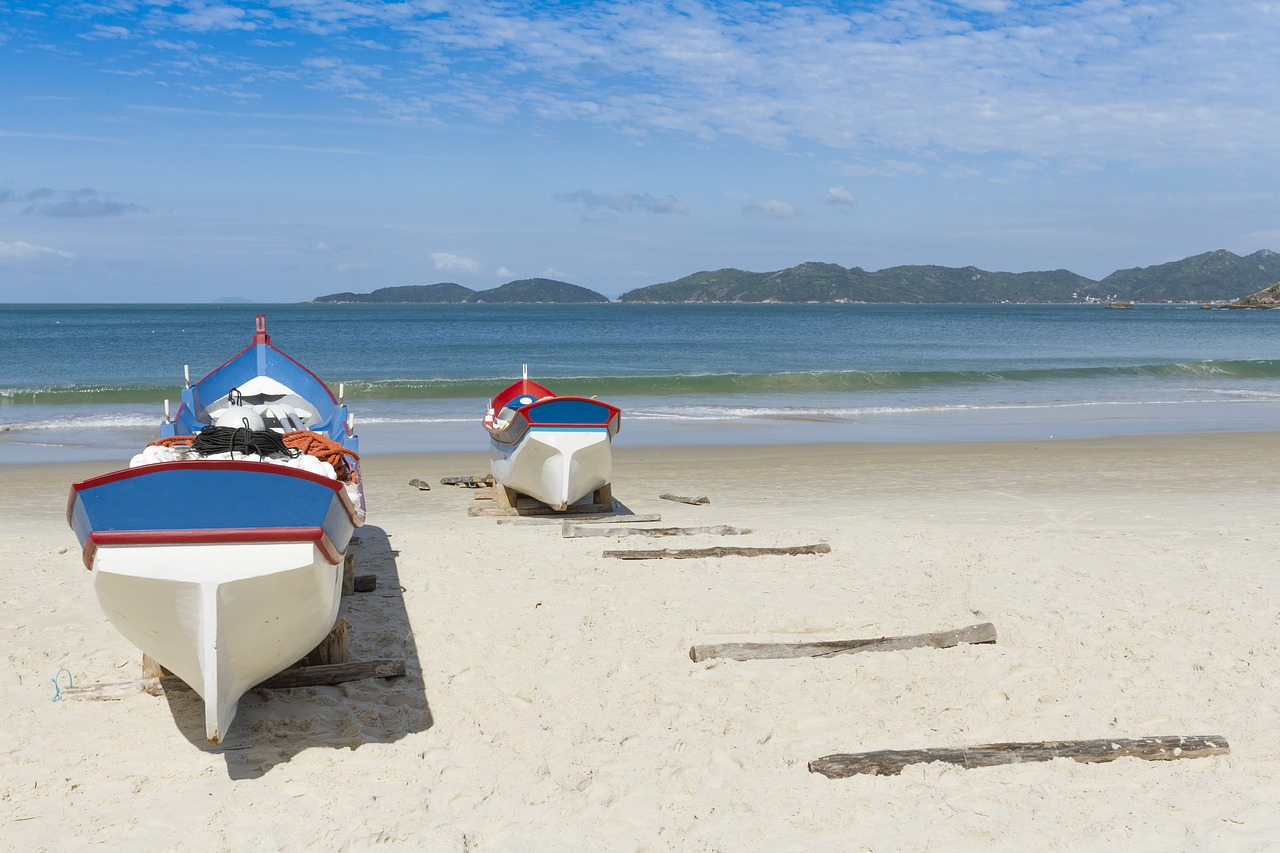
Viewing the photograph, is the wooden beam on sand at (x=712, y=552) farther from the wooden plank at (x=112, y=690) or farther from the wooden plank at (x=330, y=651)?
the wooden plank at (x=112, y=690)

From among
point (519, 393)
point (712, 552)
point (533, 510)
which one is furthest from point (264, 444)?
point (519, 393)

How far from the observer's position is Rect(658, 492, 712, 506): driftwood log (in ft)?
39.9

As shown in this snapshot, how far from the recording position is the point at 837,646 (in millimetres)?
6598

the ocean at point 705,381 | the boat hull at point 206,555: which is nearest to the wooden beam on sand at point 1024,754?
the boat hull at point 206,555

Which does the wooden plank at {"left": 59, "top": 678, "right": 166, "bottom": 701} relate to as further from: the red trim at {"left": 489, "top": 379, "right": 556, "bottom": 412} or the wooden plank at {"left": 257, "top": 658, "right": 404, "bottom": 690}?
the red trim at {"left": 489, "top": 379, "right": 556, "bottom": 412}

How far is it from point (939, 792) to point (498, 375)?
31.5 metres

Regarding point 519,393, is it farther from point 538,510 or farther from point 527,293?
point 527,293

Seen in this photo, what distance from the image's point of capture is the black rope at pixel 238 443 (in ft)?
20.9

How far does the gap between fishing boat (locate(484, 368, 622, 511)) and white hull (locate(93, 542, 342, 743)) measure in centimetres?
581

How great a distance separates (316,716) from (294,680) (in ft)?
1.40

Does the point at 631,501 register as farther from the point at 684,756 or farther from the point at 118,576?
the point at 118,576

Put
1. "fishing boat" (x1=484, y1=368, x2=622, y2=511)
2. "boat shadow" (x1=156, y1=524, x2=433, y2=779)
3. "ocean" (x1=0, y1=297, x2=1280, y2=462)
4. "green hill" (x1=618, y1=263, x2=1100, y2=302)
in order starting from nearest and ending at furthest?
"boat shadow" (x1=156, y1=524, x2=433, y2=779), "fishing boat" (x1=484, y1=368, x2=622, y2=511), "ocean" (x1=0, y1=297, x2=1280, y2=462), "green hill" (x1=618, y1=263, x2=1100, y2=302)

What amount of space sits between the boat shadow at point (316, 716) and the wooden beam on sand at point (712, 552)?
2588 mm

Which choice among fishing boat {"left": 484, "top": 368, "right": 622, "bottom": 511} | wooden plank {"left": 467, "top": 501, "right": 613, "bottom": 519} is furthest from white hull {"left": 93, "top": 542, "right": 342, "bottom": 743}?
wooden plank {"left": 467, "top": 501, "right": 613, "bottom": 519}
